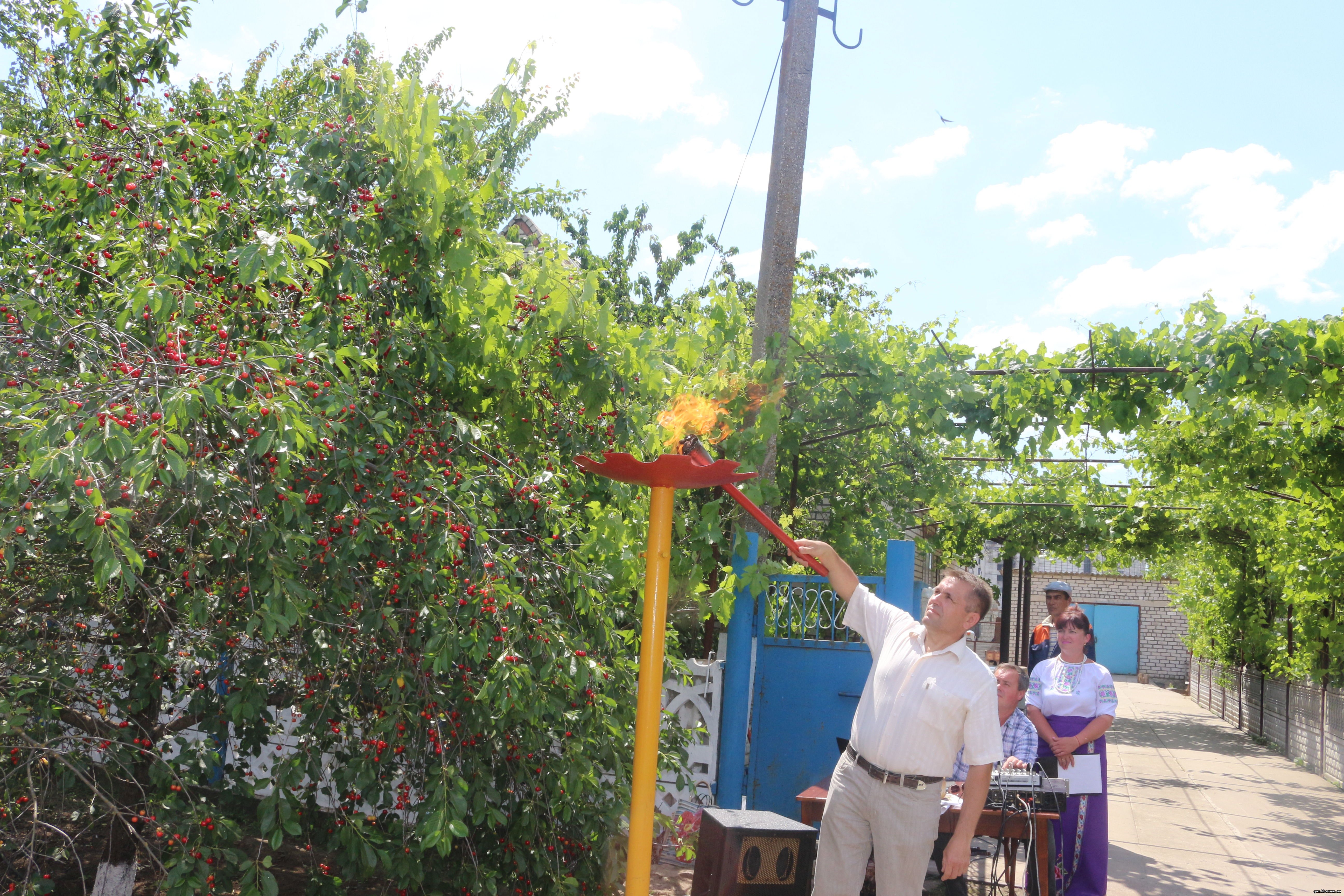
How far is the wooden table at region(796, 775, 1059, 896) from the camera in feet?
16.2

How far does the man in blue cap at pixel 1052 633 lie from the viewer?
6.34 metres

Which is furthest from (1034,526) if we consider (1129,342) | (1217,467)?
(1129,342)

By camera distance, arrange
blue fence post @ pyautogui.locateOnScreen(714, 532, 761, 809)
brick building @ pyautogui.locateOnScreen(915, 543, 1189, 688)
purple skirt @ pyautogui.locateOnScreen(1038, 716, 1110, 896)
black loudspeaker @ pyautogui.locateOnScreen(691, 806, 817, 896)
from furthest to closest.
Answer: brick building @ pyautogui.locateOnScreen(915, 543, 1189, 688) → blue fence post @ pyautogui.locateOnScreen(714, 532, 761, 809) → purple skirt @ pyautogui.locateOnScreen(1038, 716, 1110, 896) → black loudspeaker @ pyautogui.locateOnScreen(691, 806, 817, 896)

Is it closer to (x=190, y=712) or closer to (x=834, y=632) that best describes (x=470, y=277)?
(x=190, y=712)

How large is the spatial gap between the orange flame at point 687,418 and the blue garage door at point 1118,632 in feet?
96.6

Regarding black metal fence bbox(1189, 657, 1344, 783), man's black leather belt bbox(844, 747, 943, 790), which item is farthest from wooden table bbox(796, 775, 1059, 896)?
black metal fence bbox(1189, 657, 1344, 783)

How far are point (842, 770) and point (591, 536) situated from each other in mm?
1329

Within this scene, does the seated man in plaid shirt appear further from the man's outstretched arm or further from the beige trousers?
the man's outstretched arm

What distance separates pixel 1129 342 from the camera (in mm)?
6820

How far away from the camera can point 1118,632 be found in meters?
31.5

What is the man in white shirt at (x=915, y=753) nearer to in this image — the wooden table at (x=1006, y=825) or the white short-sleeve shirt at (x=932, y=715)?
the white short-sleeve shirt at (x=932, y=715)

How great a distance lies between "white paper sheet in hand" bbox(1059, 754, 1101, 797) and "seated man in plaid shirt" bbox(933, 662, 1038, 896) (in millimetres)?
212

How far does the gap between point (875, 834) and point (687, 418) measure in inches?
72.6

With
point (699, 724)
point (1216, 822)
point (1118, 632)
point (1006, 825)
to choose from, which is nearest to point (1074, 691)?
point (1006, 825)
